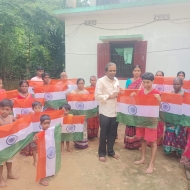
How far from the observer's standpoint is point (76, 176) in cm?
338

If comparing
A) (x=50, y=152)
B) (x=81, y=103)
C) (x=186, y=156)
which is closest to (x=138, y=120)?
(x=186, y=156)

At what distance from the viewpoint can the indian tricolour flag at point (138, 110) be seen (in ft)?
11.5

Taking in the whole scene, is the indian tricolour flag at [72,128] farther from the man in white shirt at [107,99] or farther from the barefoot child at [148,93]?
the barefoot child at [148,93]

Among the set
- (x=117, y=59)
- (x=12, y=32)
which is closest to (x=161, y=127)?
(x=117, y=59)

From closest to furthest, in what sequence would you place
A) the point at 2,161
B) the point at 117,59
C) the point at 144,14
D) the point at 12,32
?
the point at 2,161, the point at 144,14, the point at 117,59, the point at 12,32

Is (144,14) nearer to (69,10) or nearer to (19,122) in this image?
(69,10)

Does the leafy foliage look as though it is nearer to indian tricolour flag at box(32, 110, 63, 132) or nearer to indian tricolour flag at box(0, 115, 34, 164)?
indian tricolour flag at box(32, 110, 63, 132)

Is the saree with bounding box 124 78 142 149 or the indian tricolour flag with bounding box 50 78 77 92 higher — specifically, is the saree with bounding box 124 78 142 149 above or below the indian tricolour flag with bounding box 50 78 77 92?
below

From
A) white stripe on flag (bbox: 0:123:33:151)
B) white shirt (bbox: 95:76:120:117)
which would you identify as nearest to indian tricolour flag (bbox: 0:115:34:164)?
white stripe on flag (bbox: 0:123:33:151)

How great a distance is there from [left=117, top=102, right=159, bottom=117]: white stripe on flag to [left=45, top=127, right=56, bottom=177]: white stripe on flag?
137 centimetres

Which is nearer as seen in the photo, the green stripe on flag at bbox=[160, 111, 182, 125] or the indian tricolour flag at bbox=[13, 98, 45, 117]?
the green stripe on flag at bbox=[160, 111, 182, 125]

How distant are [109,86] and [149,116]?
0.88 metres

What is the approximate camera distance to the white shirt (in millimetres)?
3754

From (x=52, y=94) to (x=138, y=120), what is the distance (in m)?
2.28
